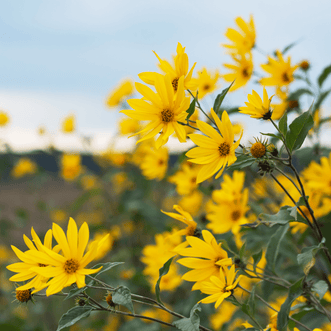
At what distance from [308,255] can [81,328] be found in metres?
2.02

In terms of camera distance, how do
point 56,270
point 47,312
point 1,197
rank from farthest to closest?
point 1,197, point 47,312, point 56,270

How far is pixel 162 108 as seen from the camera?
24.5 inches

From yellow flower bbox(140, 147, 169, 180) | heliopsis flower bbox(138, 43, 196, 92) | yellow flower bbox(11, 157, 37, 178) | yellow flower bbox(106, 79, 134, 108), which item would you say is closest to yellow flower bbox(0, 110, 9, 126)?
yellow flower bbox(11, 157, 37, 178)

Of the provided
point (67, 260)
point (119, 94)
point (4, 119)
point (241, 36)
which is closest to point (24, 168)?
point (4, 119)

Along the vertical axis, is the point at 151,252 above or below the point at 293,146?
below

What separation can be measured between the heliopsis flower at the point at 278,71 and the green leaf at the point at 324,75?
19cm

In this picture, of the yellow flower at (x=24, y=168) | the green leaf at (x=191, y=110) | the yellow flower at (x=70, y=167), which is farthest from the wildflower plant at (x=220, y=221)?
the yellow flower at (x=24, y=168)

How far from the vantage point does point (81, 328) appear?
219 centimetres

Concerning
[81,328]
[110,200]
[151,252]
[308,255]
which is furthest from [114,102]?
[308,255]

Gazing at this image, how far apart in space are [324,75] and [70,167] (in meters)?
1.85

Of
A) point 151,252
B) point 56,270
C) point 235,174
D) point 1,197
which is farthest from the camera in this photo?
point 1,197

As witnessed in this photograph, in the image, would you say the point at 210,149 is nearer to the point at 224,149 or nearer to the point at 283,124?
the point at 224,149

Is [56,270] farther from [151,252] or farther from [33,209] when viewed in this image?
[33,209]

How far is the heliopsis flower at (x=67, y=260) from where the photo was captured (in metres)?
0.54
